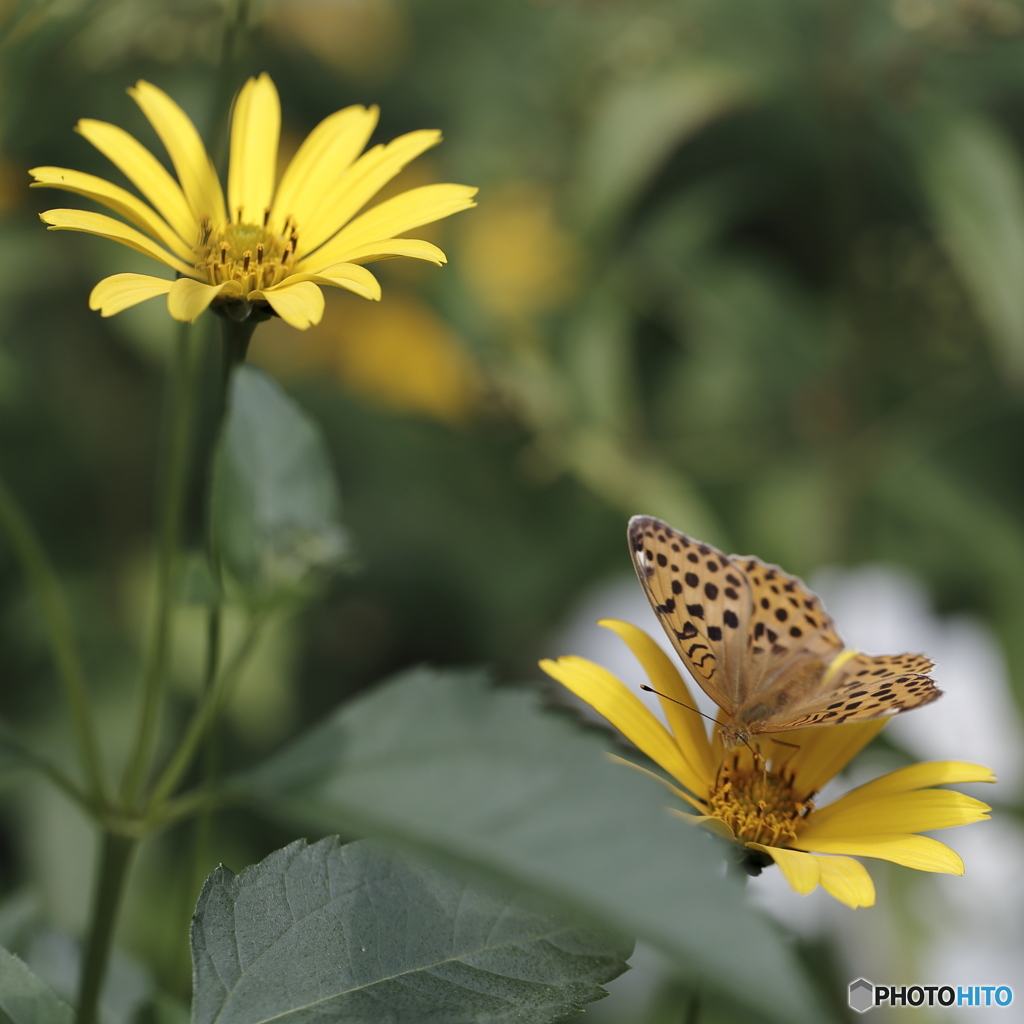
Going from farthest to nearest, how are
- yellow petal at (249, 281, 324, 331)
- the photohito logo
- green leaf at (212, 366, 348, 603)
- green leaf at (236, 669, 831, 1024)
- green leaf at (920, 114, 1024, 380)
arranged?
green leaf at (920, 114, 1024, 380)
the photohito logo
green leaf at (212, 366, 348, 603)
yellow petal at (249, 281, 324, 331)
green leaf at (236, 669, 831, 1024)

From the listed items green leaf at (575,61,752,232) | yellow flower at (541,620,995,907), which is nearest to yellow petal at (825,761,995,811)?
yellow flower at (541,620,995,907)

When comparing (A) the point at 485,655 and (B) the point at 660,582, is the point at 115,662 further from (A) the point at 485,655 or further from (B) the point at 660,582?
(B) the point at 660,582

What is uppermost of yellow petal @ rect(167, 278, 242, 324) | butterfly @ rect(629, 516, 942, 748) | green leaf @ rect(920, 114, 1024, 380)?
green leaf @ rect(920, 114, 1024, 380)

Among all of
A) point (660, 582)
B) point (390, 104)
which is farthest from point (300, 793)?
point (390, 104)

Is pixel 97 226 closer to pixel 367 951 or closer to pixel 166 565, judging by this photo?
pixel 166 565

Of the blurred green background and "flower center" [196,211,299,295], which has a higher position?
the blurred green background

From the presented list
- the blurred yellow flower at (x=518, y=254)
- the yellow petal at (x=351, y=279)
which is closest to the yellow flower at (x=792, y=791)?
the yellow petal at (x=351, y=279)

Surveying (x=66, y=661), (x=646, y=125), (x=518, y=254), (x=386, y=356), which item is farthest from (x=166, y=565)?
(x=518, y=254)

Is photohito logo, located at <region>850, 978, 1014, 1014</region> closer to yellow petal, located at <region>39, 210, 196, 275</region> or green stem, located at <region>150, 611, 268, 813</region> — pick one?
green stem, located at <region>150, 611, 268, 813</region>
